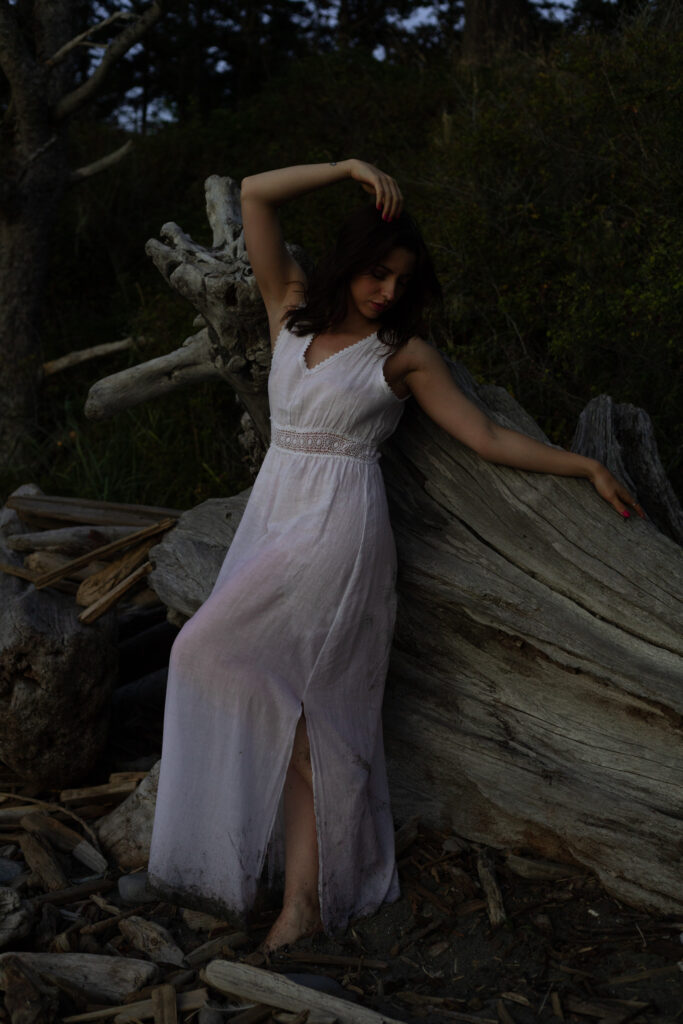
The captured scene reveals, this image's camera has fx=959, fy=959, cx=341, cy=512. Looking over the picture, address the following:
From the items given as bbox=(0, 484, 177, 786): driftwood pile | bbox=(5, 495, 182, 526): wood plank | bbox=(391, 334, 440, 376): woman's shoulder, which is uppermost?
bbox=(391, 334, 440, 376): woman's shoulder

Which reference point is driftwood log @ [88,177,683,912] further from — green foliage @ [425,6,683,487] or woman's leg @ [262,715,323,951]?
green foliage @ [425,6,683,487]

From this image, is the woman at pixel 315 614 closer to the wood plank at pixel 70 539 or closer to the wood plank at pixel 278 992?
the wood plank at pixel 278 992

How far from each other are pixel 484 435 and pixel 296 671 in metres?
1.04

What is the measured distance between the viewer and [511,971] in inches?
114

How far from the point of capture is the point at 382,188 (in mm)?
3143

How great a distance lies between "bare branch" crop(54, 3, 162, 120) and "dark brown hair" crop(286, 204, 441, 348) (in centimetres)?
514

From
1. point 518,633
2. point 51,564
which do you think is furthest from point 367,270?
point 51,564

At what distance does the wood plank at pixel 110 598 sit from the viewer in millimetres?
4199

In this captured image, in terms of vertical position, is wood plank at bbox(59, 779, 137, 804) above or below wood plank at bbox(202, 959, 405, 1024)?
below

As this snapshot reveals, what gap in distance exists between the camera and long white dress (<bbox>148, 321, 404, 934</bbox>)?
324 centimetres

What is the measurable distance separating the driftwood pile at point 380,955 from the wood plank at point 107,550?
1181 mm

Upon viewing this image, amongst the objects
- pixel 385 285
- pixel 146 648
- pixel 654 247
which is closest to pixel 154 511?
pixel 146 648

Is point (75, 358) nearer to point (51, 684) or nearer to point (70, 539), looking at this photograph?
point (70, 539)

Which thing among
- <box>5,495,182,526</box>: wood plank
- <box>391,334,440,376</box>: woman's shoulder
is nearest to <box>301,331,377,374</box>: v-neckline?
<box>391,334,440,376</box>: woman's shoulder
